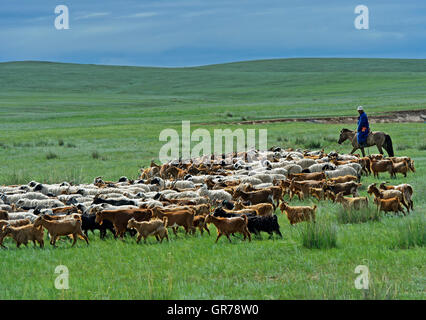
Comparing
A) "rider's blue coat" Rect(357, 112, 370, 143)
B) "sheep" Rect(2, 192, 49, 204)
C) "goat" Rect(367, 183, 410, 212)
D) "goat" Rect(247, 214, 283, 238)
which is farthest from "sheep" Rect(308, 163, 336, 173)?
"sheep" Rect(2, 192, 49, 204)

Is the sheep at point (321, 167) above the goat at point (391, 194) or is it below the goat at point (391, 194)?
above

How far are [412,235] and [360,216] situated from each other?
7.14ft

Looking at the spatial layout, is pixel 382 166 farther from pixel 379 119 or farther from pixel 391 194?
pixel 379 119

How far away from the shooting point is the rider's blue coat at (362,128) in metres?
23.9

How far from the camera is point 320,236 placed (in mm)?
9906

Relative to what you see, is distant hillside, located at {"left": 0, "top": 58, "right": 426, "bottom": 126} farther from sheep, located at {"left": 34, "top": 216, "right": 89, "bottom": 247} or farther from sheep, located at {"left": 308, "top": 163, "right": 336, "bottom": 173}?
sheep, located at {"left": 34, "top": 216, "right": 89, "bottom": 247}

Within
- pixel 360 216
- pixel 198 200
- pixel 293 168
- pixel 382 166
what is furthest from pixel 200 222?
pixel 382 166

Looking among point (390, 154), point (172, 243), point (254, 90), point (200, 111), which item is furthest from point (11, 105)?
point (172, 243)

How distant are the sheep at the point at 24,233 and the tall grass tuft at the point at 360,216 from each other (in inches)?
233

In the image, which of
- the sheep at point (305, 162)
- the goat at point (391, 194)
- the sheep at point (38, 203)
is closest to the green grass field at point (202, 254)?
the goat at point (391, 194)

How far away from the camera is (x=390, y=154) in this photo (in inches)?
959

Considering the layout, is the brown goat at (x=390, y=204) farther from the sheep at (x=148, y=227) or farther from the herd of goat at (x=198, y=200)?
the sheep at (x=148, y=227)
